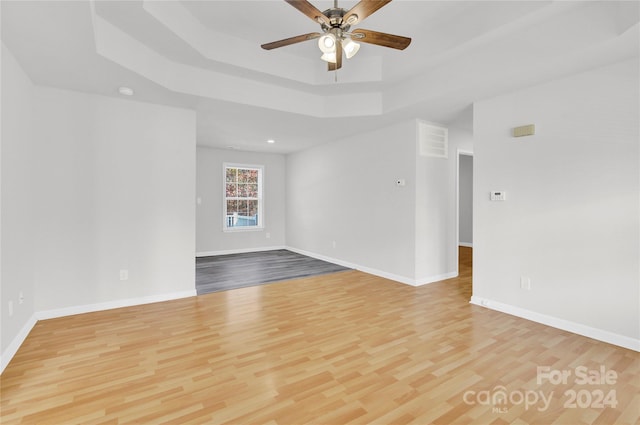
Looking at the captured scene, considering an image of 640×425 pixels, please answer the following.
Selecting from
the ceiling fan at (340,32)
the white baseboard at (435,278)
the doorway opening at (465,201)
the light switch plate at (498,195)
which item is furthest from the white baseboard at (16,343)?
the doorway opening at (465,201)

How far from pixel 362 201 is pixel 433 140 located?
4.99ft

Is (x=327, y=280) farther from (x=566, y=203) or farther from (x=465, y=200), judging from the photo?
(x=465, y=200)

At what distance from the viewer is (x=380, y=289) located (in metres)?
4.35

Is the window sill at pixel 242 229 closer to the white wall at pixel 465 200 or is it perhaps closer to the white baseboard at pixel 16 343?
the white baseboard at pixel 16 343

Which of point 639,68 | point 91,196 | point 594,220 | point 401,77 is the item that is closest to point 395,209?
point 401,77

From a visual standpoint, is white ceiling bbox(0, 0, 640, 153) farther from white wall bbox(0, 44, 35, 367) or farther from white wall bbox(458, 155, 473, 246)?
white wall bbox(458, 155, 473, 246)

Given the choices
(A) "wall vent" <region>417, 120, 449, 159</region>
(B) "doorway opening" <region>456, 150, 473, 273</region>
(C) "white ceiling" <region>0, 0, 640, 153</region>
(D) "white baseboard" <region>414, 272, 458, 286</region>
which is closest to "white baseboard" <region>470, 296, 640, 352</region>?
(D) "white baseboard" <region>414, 272, 458, 286</region>

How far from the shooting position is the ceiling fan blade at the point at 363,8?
6.18 ft

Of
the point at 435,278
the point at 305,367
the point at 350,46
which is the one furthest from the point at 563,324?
the point at 350,46

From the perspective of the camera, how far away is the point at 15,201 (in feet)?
8.68

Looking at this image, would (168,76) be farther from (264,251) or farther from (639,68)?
(264,251)

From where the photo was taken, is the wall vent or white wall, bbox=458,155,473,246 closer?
the wall vent

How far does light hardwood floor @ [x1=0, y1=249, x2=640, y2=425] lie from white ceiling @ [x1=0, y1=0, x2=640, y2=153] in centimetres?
244

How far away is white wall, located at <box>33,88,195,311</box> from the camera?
10.6 feet
